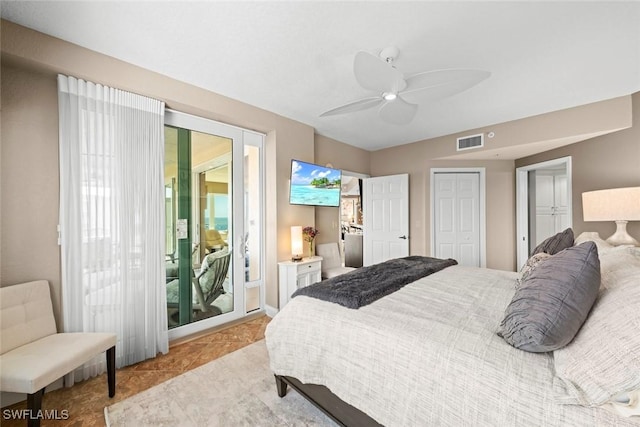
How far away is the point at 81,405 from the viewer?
1773 mm

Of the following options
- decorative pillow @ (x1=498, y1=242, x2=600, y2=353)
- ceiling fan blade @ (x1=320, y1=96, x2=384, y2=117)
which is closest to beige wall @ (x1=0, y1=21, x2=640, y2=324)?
ceiling fan blade @ (x1=320, y1=96, x2=384, y2=117)

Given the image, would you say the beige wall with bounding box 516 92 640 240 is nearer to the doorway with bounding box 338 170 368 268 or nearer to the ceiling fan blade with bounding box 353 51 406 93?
the ceiling fan blade with bounding box 353 51 406 93

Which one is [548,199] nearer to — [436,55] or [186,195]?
[436,55]

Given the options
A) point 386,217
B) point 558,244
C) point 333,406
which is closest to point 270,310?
point 333,406

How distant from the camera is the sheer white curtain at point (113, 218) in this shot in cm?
197

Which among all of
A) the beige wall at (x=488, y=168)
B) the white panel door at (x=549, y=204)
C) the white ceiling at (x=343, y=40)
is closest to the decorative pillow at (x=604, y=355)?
the white ceiling at (x=343, y=40)

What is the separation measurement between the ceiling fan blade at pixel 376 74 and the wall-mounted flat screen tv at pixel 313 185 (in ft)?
5.68

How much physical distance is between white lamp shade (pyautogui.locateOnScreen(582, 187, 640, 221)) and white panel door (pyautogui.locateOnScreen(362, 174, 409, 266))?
7.60 feet

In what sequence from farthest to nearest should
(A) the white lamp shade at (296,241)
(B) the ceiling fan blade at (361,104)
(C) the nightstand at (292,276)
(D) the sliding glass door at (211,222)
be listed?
(A) the white lamp shade at (296,241) < (C) the nightstand at (292,276) < (D) the sliding glass door at (211,222) < (B) the ceiling fan blade at (361,104)

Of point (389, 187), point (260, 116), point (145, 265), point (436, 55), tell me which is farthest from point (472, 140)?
point (145, 265)

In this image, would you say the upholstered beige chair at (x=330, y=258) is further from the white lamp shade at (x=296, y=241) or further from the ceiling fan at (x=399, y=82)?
the ceiling fan at (x=399, y=82)

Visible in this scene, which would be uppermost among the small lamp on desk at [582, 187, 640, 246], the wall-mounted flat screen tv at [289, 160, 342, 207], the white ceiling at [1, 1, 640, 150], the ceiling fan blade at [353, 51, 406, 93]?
the white ceiling at [1, 1, 640, 150]

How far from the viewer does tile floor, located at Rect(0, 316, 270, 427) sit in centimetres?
169

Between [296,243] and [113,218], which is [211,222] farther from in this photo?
[296,243]
